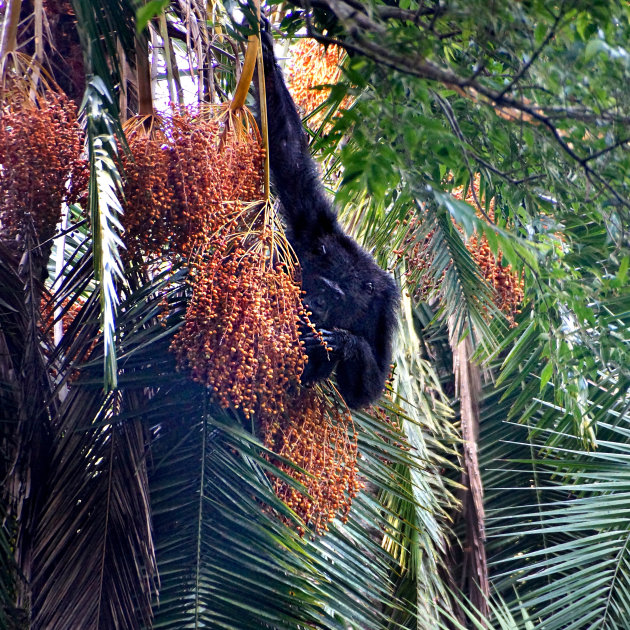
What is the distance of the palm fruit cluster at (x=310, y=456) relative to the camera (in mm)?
2678

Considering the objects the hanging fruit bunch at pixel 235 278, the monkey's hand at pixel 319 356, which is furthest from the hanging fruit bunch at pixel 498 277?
the hanging fruit bunch at pixel 235 278

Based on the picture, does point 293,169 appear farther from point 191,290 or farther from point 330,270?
point 191,290

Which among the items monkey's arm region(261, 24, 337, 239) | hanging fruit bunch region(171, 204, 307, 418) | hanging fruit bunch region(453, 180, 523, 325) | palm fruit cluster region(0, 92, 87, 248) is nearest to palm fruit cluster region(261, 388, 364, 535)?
hanging fruit bunch region(171, 204, 307, 418)

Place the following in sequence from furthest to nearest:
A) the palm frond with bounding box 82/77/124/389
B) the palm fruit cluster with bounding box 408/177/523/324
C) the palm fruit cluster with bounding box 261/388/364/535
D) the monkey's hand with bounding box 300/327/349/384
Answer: the palm fruit cluster with bounding box 408/177/523/324 < the monkey's hand with bounding box 300/327/349/384 < the palm fruit cluster with bounding box 261/388/364/535 < the palm frond with bounding box 82/77/124/389

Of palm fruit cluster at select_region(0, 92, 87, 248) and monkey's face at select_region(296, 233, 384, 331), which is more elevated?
palm fruit cluster at select_region(0, 92, 87, 248)

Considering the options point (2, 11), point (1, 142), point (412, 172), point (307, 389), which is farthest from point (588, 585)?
point (2, 11)

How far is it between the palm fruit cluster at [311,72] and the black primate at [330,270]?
94 cm

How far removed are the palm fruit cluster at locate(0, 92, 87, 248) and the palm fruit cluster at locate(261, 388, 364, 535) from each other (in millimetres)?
1015

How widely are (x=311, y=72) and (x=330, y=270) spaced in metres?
1.74

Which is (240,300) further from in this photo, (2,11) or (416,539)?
(416,539)

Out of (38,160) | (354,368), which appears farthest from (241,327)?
(354,368)

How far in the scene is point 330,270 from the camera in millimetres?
3709

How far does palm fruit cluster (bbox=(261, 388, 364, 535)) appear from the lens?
2678 mm

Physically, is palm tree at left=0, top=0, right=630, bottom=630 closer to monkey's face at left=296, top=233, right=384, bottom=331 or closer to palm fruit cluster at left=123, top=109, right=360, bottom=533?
palm fruit cluster at left=123, top=109, right=360, bottom=533
